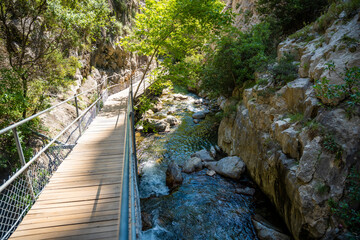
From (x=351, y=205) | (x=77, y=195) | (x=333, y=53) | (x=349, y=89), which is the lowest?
(x=351, y=205)

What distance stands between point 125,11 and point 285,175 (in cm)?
1969

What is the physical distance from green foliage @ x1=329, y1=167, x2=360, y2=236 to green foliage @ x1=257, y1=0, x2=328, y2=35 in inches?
303

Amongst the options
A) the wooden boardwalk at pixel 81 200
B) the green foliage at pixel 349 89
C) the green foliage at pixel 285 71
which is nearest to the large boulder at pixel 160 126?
the wooden boardwalk at pixel 81 200

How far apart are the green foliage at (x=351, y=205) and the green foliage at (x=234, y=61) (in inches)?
238

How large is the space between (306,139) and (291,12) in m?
A: 8.34

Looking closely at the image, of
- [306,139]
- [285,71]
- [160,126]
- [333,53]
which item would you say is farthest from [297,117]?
[160,126]

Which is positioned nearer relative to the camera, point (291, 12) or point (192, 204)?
point (192, 204)

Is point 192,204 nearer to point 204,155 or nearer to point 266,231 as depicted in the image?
point 266,231

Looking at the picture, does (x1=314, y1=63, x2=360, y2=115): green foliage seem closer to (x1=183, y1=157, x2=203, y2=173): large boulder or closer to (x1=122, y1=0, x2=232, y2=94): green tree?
(x1=122, y1=0, x2=232, y2=94): green tree

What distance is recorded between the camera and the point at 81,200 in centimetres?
320

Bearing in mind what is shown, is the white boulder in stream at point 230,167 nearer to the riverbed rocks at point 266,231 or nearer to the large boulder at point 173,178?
the large boulder at point 173,178

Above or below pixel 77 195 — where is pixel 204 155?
below

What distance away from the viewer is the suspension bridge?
246cm

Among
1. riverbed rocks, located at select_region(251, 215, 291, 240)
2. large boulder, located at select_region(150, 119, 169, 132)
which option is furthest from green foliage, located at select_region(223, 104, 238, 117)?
riverbed rocks, located at select_region(251, 215, 291, 240)
